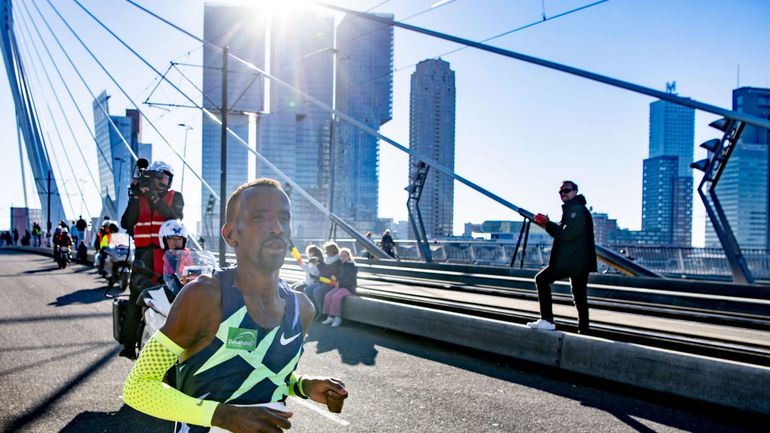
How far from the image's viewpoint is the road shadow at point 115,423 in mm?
5324

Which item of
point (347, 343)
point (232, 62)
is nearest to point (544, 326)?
point (347, 343)

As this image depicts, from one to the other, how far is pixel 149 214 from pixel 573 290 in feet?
17.2

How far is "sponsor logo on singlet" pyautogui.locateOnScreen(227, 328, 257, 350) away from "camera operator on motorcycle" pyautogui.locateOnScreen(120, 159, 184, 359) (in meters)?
4.77

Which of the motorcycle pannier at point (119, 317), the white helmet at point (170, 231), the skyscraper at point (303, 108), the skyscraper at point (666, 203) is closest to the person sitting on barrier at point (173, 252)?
the white helmet at point (170, 231)

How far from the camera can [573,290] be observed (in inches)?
331

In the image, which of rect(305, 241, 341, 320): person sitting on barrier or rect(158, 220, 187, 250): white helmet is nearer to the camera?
rect(158, 220, 187, 250): white helmet

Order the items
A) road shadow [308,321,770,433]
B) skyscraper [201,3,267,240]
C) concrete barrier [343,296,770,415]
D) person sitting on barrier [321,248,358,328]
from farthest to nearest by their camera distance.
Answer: skyscraper [201,3,267,240] < person sitting on barrier [321,248,358,328] < concrete barrier [343,296,770,415] < road shadow [308,321,770,433]

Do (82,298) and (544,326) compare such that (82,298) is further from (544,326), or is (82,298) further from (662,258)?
(662,258)

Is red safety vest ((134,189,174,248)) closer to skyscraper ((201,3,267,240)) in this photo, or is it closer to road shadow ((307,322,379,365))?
road shadow ((307,322,379,365))

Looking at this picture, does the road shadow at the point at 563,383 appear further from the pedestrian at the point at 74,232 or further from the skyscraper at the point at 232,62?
the skyscraper at the point at 232,62

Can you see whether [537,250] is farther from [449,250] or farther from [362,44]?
[362,44]

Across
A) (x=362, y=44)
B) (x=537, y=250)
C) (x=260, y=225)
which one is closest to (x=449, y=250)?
(x=537, y=250)

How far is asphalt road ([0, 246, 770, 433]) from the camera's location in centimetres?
563

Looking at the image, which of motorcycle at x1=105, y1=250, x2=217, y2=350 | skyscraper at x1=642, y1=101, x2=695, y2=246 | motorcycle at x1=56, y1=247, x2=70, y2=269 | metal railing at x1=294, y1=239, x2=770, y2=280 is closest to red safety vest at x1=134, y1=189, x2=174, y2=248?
motorcycle at x1=105, y1=250, x2=217, y2=350
